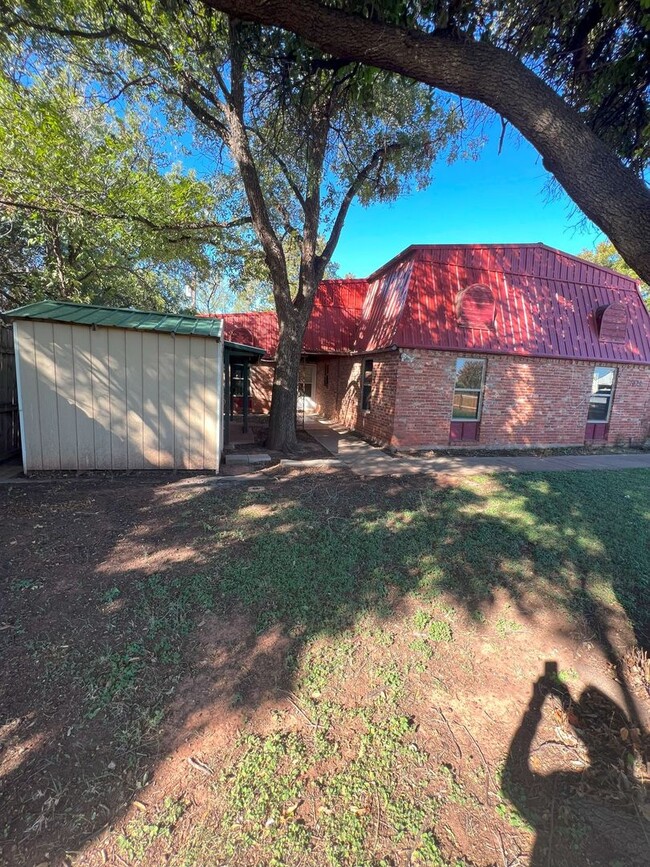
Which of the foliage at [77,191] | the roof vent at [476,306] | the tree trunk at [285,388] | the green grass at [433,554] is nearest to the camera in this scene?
the green grass at [433,554]

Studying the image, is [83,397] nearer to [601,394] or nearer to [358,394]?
[358,394]

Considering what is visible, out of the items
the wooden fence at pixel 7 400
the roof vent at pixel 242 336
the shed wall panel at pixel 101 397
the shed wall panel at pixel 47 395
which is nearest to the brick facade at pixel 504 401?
the roof vent at pixel 242 336

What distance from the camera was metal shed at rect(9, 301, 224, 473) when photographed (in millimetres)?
5820

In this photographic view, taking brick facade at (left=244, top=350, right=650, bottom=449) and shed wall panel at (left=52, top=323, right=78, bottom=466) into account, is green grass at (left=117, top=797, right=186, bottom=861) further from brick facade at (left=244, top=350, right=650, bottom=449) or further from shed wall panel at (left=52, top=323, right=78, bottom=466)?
brick facade at (left=244, top=350, right=650, bottom=449)

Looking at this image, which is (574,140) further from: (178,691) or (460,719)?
(178,691)

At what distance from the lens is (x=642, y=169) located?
3.65 m

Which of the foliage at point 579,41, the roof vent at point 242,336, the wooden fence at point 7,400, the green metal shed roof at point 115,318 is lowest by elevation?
the wooden fence at point 7,400

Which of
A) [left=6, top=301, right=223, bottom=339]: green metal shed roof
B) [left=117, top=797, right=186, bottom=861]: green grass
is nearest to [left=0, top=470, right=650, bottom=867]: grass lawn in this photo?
[left=117, top=797, right=186, bottom=861]: green grass

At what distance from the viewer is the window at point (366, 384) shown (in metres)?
10.7

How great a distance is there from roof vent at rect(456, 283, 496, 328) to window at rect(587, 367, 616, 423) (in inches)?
144

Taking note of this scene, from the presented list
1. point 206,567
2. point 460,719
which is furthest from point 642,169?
point 206,567

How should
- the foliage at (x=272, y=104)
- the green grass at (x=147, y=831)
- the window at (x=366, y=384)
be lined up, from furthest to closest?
the window at (x=366, y=384) → the foliage at (x=272, y=104) → the green grass at (x=147, y=831)

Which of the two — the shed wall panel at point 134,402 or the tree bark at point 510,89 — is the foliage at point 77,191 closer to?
the shed wall panel at point 134,402

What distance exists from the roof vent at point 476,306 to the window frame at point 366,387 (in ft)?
8.49
